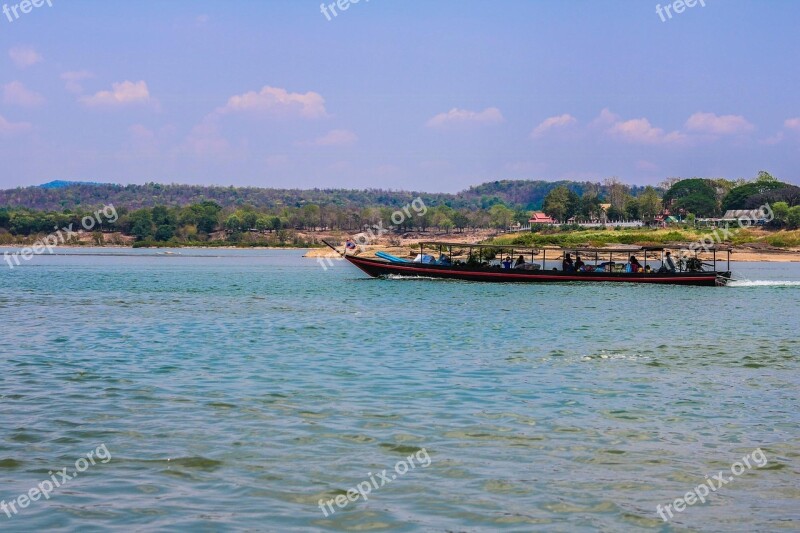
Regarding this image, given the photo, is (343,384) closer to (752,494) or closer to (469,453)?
(469,453)

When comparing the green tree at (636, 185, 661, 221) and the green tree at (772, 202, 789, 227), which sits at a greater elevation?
the green tree at (636, 185, 661, 221)

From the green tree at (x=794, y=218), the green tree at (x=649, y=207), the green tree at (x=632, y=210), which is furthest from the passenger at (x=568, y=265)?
the green tree at (x=632, y=210)

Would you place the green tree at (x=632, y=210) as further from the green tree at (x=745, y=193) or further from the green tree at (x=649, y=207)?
the green tree at (x=745, y=193)

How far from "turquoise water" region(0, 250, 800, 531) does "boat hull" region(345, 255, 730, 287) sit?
27.8m

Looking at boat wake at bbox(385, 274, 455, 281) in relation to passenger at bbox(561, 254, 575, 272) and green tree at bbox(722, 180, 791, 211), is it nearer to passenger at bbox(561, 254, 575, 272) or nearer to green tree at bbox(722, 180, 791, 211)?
passenger at bbox(561, 254, 575, 272)

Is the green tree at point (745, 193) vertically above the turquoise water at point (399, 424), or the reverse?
the green tree at point (745, 193)

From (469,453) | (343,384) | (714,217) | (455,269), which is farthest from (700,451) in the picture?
(714,217)

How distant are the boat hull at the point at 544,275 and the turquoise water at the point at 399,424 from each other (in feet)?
91.1

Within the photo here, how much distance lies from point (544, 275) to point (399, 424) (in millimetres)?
47879

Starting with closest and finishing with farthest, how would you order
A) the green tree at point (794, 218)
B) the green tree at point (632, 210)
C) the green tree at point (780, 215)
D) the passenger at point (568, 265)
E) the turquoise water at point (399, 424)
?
the turquoise water at point (399, 424) < the passenger at point (568, 265) < the green tree at point (794, 218) < the green tree at point (780, 215) < the green tree at point (632, 210)

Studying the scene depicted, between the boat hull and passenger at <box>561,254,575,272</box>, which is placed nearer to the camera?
the boat hull

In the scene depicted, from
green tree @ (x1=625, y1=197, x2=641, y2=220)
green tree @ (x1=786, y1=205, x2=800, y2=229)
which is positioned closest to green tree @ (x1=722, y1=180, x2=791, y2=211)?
green tree @ (x1=625, y1=197, x2=641, y2=220)

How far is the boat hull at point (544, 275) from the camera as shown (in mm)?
59344

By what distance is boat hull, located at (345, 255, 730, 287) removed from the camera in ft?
195
